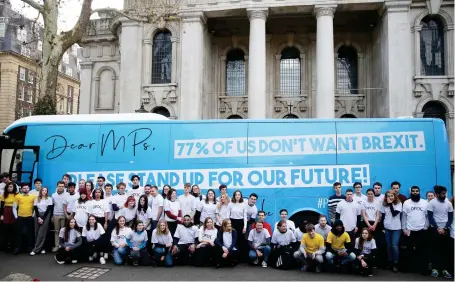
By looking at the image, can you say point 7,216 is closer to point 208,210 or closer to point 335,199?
point 208,210

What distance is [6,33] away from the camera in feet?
148

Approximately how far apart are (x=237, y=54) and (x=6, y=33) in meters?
32.4

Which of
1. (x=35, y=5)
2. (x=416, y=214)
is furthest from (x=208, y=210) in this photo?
(x=35, y=5)

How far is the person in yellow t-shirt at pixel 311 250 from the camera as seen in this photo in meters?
8.51

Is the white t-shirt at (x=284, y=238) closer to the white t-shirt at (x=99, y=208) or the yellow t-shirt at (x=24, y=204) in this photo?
the white t-shirt at (x=99, y=208)

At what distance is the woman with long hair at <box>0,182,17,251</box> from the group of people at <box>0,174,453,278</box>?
0.03 meters

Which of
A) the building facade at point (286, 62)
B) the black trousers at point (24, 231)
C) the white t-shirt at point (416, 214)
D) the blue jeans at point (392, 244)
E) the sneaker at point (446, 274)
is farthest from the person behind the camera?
the building facade at point (286, 62)

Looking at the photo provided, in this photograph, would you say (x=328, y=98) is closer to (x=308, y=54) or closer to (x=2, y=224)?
(x=308, y=54)

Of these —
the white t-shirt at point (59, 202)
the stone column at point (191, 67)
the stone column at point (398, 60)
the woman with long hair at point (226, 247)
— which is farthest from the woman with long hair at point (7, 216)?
the stone column at point (398, 60)

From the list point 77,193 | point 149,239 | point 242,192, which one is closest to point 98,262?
point 149,239

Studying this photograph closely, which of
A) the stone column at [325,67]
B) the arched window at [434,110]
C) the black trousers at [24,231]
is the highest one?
the stone column at [325,67]

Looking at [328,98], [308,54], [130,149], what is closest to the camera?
[130,149]

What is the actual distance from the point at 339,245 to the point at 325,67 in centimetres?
1426

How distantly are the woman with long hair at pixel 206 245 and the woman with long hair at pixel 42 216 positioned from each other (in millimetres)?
4085
